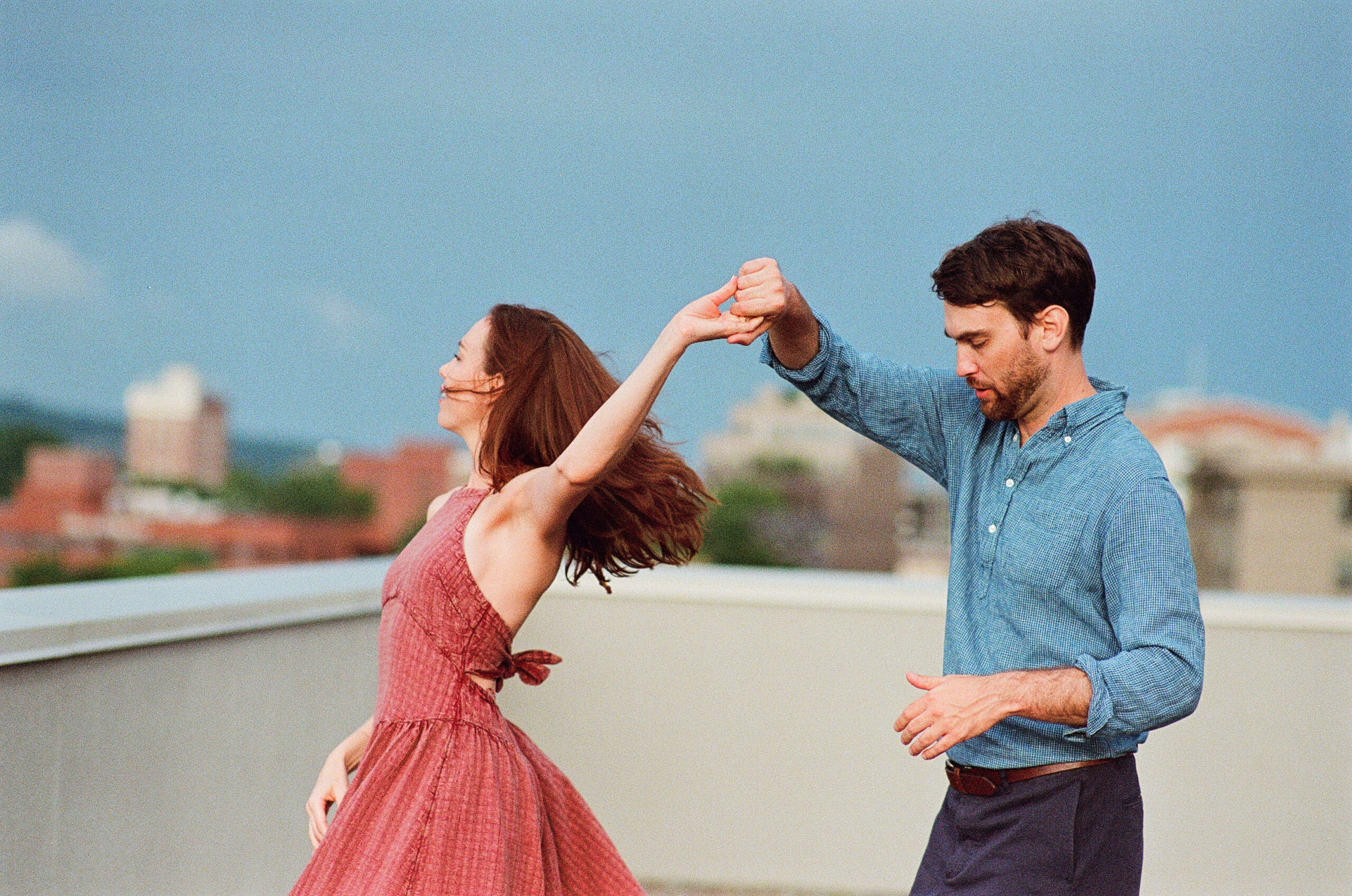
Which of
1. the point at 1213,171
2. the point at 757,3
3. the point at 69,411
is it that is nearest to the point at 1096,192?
the point at 1213,171

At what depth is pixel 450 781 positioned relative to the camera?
1945mm

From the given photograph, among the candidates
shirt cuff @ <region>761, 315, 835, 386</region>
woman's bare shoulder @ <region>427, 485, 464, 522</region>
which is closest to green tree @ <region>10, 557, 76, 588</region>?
woman's bare shoulder @ <region>427, 485, 464, 522</region>

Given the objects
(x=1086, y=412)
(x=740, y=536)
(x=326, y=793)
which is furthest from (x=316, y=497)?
(x=1086, y=412)

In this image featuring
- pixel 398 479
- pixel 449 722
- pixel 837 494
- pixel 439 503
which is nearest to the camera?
pixel 449 722

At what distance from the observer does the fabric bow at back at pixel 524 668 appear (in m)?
2.07

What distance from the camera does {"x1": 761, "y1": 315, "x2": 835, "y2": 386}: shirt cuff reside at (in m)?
2.16

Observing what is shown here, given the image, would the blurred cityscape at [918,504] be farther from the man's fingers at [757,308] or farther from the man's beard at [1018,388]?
the man's fingers at [757,308]

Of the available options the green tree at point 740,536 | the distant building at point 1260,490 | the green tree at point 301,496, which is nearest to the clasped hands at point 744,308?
the green tree at point 740,536

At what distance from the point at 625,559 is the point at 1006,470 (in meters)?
0.58

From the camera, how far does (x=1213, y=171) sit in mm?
34750

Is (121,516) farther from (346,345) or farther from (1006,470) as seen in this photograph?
(1006,470)

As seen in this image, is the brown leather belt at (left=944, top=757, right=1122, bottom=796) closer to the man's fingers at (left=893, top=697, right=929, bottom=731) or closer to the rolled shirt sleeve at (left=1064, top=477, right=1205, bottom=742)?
the rolled shirt sleeve at (left=1064, top=477, right=1205, bottom=742)

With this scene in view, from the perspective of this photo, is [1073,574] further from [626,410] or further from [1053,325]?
[626,410]

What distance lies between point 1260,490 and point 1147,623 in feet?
107
